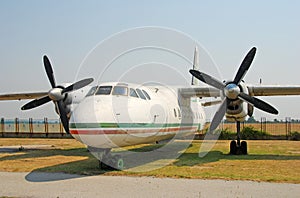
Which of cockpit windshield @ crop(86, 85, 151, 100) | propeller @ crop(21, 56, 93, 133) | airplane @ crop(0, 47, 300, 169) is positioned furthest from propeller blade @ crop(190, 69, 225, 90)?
propeller @ crop(21, 56, 93, 133)

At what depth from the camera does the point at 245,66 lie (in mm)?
16688

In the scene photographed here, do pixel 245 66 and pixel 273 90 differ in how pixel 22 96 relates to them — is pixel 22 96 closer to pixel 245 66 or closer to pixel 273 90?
pixel 245 66

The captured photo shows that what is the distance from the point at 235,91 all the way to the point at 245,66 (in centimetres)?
191

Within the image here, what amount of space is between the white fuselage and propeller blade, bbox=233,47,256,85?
3.34 m

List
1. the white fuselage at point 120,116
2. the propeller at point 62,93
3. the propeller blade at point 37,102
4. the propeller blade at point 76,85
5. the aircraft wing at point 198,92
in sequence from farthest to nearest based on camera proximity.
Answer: the propeller blade at point 37,102 < the aircraft wing at point 198,92 < the propeller at point 62,93 < the propeller blade at point 76,85 < the white fuselage at point 120,116

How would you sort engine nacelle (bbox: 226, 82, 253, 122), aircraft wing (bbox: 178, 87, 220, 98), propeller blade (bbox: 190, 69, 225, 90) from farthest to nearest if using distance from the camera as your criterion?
aircraft wing (bbox: 178, 87, 220, 98) → propeller blade (bbox: 190, 69, 225, 90) → engine nacelle (bbox: 226, 82, 253, 122)

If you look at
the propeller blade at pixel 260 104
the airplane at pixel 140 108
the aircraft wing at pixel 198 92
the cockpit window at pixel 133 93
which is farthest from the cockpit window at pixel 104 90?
the aircraft wing at pixel 198 92

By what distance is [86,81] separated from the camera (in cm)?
1752

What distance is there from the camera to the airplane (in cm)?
1078

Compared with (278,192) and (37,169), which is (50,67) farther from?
(278,192)

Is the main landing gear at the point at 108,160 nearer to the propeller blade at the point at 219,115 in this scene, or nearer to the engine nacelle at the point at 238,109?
the propeller blade at the point at 219,115

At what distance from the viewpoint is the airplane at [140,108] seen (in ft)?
35.4

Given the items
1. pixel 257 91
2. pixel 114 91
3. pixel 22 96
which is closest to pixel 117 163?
pixel 114 91

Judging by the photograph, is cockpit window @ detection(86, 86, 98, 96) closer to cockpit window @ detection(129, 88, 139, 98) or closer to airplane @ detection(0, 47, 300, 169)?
airplane @ detection(0, 47, 300, 169)
